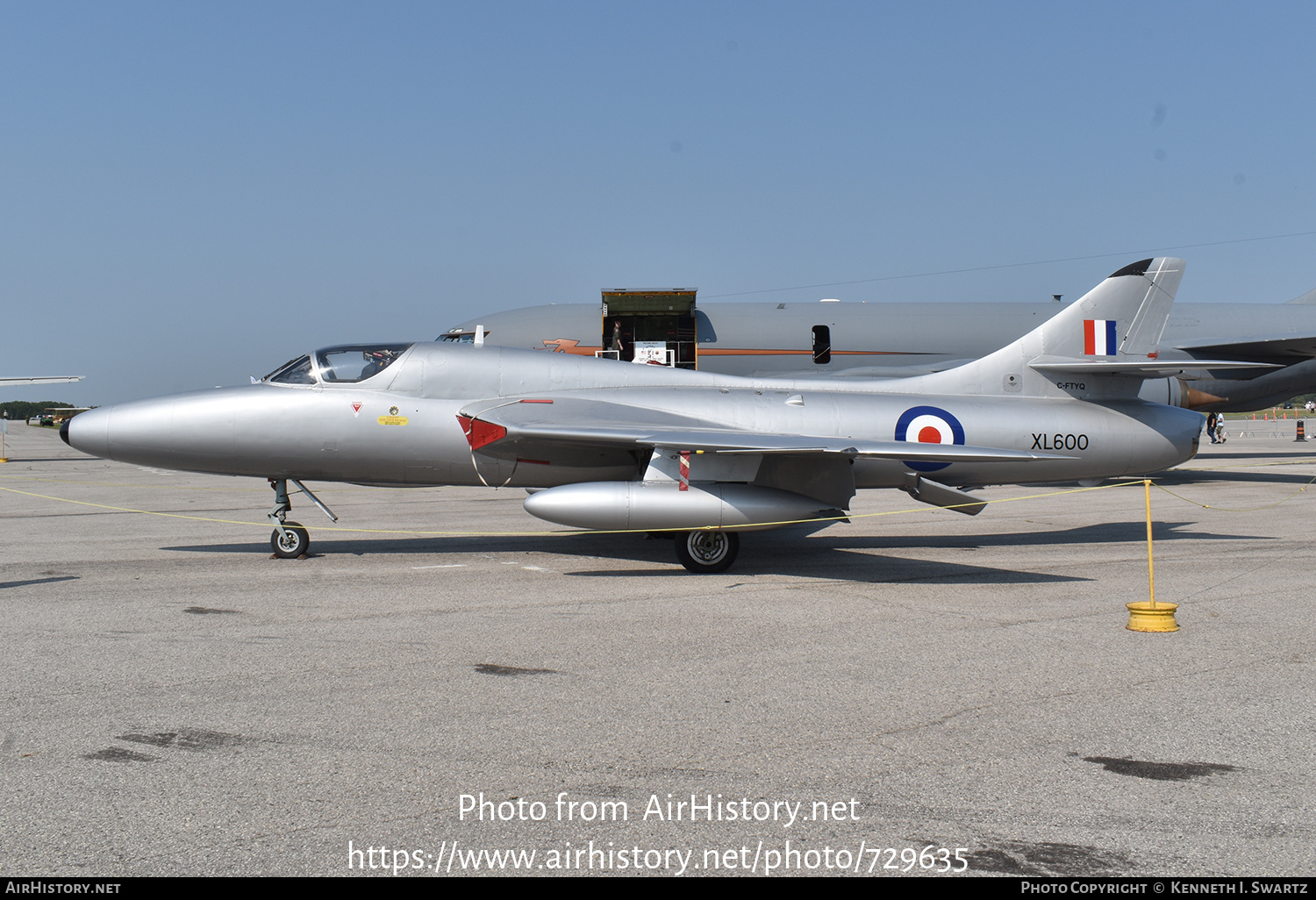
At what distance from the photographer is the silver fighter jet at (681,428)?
9.45 meters

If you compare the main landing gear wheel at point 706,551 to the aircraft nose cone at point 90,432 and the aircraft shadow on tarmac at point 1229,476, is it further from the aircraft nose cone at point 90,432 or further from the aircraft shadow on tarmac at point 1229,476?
the aircraft shadow on tarmac at point 1229,476

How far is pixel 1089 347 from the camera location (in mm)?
12062

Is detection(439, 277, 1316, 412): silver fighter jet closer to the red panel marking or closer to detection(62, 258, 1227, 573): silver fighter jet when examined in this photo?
detection(62, 258, 1227, 573): silver fighter jet

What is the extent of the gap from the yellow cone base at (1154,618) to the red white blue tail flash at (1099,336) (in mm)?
5960

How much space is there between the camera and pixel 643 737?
462cm

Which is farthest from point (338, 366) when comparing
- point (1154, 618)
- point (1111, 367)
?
point (1111, 367)

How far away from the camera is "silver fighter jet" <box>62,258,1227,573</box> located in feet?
31.0

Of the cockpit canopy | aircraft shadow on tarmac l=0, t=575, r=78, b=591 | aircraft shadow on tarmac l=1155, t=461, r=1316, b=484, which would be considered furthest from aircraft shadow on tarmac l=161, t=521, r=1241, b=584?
aircraft shadow on tarmac l=1155, t=461, r=1316, b=484

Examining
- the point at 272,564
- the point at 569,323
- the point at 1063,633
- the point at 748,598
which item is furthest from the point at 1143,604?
the point at 569,323

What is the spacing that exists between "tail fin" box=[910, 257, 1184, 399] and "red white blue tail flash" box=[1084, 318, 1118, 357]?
0.04ft

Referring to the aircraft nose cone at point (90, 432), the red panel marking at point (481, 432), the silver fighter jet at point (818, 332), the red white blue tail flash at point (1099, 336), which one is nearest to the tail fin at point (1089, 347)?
the red white blue tail flash at point (1099, 336)

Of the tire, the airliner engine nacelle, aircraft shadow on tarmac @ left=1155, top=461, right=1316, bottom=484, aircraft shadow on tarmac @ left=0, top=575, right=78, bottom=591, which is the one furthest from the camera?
aircraft shadow on tarmac @ left=1155, top=461, right=1316, bottom=484

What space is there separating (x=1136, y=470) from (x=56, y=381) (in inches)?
2110
